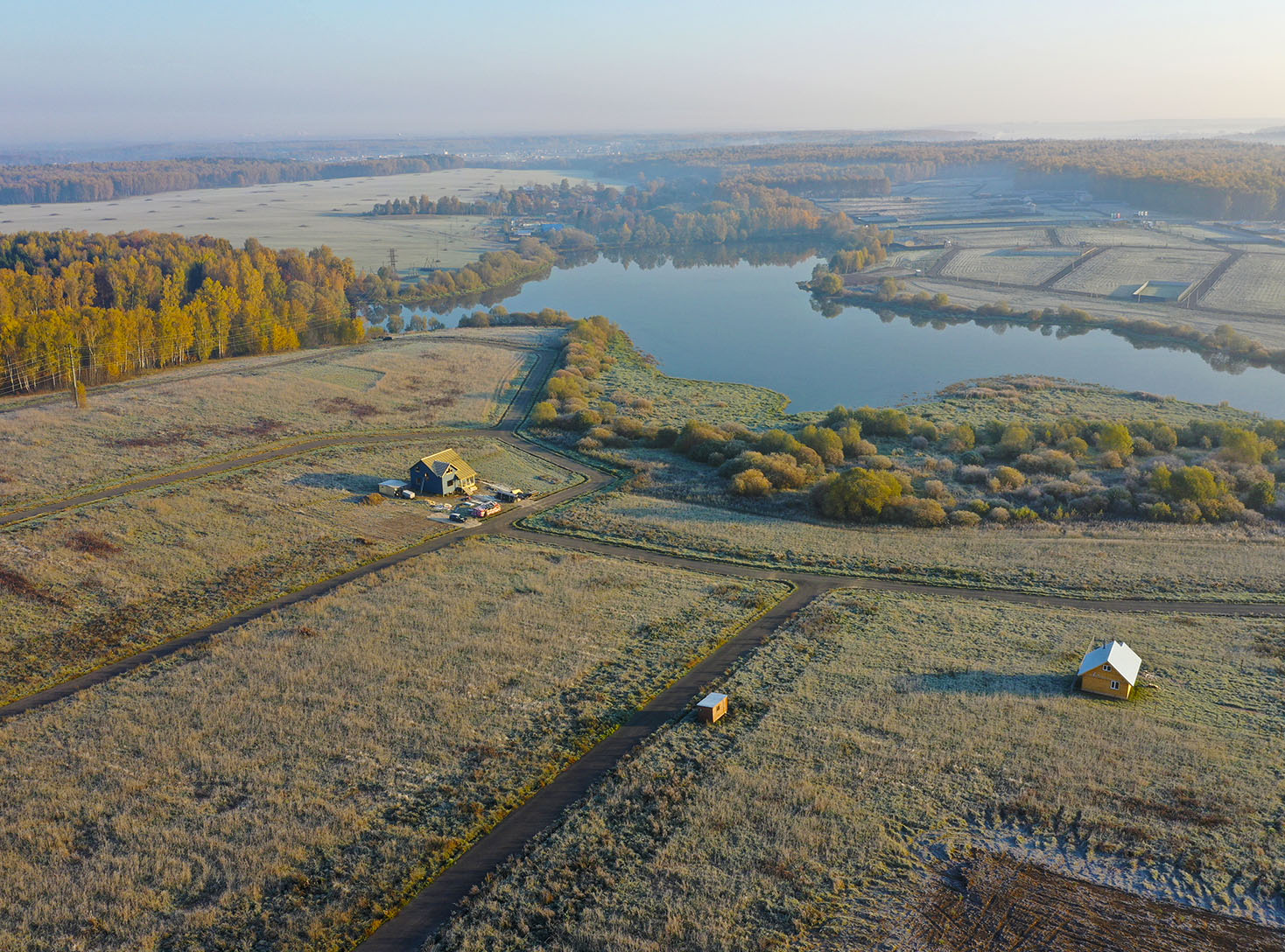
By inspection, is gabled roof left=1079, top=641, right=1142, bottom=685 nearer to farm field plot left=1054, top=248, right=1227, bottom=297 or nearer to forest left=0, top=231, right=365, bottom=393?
forest left=0, top=231, right=365, bottom=393

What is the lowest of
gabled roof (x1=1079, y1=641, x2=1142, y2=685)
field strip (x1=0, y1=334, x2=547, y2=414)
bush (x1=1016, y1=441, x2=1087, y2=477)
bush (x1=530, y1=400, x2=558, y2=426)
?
gabled roof (x1=1079, y1=641, x2=1142, y2=685)

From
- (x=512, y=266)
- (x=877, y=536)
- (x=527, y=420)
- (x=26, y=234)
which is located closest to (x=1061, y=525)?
(x=877, y=536)

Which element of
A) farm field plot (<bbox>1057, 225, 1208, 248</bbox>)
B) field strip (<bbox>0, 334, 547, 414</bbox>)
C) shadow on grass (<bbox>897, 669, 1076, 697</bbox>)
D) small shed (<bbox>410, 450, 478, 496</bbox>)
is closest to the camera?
shadow on grass (<bbox>897, 669, 1076, 697</bbox>)

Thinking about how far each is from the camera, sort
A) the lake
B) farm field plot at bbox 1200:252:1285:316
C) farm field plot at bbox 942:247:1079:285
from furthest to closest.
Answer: farm field plot at bbox 942:247:1079:285 → farm field plot at bbox 1200:252:1285:316 → the lake

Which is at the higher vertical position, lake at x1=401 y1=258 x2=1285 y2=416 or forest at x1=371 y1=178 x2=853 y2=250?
forest at x1=371 y1=178 x2=853 y2=250

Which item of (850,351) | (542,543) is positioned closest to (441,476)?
(542,543)

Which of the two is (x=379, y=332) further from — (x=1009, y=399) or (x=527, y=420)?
(x=1009, y=399)

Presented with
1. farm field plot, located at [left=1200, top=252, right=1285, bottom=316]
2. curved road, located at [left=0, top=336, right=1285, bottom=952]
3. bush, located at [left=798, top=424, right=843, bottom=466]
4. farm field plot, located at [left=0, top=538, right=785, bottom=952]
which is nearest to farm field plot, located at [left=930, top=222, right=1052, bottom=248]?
farm field plot, located at [left=1200, top=252, right=1285, bottom=316]
